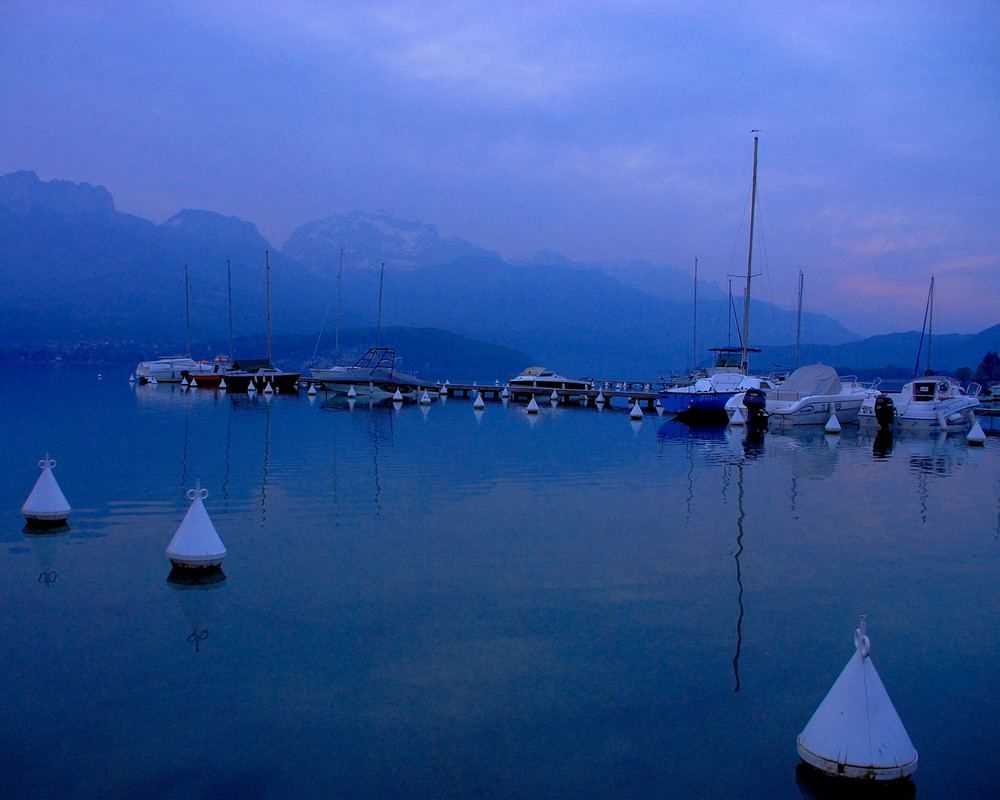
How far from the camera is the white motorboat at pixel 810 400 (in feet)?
125

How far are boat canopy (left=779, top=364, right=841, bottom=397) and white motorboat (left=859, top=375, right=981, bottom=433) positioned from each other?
7.63 feet

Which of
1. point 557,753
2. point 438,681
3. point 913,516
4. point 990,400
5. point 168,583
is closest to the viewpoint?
point 557,753

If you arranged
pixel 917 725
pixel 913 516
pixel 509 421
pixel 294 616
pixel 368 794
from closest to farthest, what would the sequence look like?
pixel 368 794
pixel 917 725
pixel 294 616
pixel 913 516
pixel 509 421

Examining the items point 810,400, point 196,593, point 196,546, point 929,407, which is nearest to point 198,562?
point 196,546

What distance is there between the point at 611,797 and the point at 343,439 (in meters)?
24.5

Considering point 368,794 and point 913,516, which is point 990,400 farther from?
point 368,794

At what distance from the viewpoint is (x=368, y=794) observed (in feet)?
17.9

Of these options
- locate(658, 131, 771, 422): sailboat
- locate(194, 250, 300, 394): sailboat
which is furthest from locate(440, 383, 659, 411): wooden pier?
locate(194, 250, 300, 394): sailboat

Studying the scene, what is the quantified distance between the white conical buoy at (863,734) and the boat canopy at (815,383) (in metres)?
35.5

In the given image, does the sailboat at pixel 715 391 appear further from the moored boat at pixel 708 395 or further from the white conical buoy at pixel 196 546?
the white conical buoy at pixel 196 546

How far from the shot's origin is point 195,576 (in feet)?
34.3

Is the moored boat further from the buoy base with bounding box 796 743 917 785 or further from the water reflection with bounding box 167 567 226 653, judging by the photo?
the buoy base with bounding box 796 743 917 785

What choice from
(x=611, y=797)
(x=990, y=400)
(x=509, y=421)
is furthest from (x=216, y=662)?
(x=990, y=400)

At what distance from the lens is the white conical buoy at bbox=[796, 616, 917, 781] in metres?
5.57
